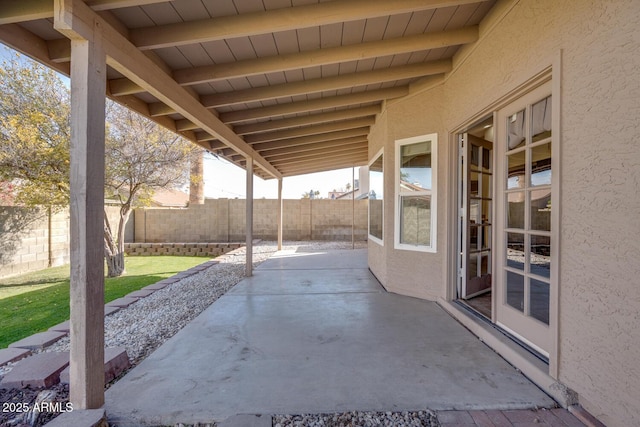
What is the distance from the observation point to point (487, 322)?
10.2ft

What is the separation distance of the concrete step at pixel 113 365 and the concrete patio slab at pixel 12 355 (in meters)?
0.74

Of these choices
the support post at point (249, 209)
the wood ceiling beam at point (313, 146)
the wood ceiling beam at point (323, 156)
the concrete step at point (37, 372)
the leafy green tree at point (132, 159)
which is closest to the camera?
the concrete step at point (37, 372)

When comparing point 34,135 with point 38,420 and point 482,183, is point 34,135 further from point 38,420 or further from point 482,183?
point 482,183

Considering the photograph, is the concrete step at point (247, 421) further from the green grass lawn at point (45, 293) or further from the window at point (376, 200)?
the window at point (376, 200)

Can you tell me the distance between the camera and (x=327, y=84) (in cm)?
371

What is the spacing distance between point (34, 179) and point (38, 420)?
6.78m

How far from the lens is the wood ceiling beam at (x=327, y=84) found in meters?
3.69

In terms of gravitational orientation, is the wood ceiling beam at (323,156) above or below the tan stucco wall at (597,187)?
above

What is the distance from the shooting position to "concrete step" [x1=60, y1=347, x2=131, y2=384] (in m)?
2.28

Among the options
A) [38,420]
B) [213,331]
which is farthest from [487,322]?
[38,420]

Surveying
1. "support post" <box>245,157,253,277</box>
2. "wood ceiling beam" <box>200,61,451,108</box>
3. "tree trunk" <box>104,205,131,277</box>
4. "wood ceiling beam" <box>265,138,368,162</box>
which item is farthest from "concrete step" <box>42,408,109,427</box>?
"tree trunk" <box>104,205,131,277</box>

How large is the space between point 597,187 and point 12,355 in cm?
469

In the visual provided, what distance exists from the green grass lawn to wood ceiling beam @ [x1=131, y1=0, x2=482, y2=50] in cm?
384

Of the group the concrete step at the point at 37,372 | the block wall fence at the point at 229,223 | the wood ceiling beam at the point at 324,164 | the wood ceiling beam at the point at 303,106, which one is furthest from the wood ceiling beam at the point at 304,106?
the block wall fence at the point at 229,223
